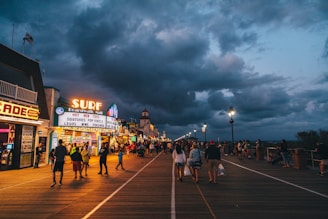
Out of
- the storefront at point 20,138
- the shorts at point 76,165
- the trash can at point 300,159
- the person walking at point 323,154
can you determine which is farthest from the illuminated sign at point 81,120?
the person walking at point 323,154

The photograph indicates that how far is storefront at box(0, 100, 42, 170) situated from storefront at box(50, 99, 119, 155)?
3200 mm

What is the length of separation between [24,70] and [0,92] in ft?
15.3

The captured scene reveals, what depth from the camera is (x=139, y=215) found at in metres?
6.40

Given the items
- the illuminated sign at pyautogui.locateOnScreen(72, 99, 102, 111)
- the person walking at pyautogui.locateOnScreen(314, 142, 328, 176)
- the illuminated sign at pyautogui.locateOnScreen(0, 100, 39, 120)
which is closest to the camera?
the person walking at pyautogui.locateOnScreen(314, 142, 328, 176)

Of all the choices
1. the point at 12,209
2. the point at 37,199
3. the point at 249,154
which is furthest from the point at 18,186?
the point at 249,154

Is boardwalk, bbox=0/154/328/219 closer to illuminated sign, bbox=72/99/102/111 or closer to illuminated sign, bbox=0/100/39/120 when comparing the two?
illuminated sign, bbox=0/100/39/120

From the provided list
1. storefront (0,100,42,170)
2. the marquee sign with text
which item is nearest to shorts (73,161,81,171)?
storefront (0,100,42,170)

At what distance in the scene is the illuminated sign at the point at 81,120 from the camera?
24531 millimetres

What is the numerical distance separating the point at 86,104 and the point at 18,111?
40.3 ft

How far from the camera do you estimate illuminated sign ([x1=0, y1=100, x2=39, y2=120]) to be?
15484 millimetres

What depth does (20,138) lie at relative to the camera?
59.7ft

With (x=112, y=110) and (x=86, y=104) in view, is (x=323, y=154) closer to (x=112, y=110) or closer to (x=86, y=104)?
(x=86, y=104)

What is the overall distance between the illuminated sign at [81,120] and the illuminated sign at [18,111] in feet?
17.6

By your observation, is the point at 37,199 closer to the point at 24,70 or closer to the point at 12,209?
the point at 12,209
